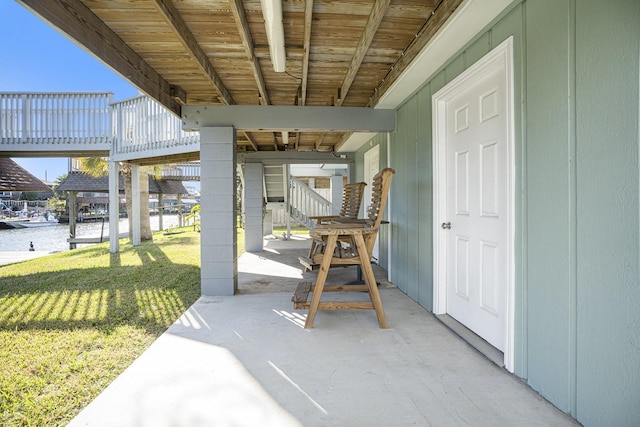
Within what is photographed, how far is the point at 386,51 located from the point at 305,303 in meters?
2.48

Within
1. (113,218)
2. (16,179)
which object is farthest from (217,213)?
(16,179)

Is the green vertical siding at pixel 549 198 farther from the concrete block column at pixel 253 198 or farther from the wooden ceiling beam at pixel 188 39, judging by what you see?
the concrete block column at pixel 253 198

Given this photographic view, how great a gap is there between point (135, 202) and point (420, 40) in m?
8.79

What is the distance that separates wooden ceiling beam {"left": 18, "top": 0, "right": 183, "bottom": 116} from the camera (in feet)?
6.36

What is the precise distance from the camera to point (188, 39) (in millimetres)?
2494

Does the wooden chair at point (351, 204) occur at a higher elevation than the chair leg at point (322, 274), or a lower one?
higher

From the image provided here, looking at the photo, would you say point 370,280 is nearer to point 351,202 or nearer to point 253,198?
point 351,202

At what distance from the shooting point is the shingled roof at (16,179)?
9.78 meters

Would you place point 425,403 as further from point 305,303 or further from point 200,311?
point 200,311

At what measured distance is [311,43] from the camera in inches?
106

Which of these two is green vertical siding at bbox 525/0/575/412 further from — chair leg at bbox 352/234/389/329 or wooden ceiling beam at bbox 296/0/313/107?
wooden ceiling beam at bbox 296/0/313/107

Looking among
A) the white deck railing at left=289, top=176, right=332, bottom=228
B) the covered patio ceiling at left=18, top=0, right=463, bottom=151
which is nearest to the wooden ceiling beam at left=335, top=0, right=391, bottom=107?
the covered patio ceiling at left=18, top=0, right=463, bottom=151

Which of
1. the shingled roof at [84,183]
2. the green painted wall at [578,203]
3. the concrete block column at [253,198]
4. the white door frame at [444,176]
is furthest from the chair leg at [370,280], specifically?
the shingled roof at [84,183]

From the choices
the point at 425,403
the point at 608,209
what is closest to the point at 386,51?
the point at 608,209
